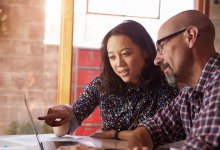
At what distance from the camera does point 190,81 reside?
108 centimetres

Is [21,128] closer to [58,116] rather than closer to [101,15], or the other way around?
[101,15]

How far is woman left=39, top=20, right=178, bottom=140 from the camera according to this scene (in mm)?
1576

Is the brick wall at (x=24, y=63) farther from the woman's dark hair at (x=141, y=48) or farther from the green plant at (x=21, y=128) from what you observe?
the woman's dark hair at (x=141, y=48)

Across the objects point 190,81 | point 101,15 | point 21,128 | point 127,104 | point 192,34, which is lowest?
point 21,128

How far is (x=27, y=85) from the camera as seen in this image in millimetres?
2922

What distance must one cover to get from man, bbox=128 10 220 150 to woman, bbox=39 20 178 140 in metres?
0.34

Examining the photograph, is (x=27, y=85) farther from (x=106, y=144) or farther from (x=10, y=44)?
(x=106, y=144)

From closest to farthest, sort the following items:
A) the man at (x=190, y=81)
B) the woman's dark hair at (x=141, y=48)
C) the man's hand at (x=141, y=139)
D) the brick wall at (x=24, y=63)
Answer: the man at (x=190, y=81)
the man's hand at (x=141, y=139)
the woman's dark hair at (x=141, y=48)
the brick wall at (x=24, y=63)

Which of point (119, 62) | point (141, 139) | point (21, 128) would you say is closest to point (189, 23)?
point (141, 139)

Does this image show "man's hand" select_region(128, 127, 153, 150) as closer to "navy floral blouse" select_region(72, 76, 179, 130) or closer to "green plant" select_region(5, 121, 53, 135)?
"navy floral blouse" select_region(72, 76, 179, 130)

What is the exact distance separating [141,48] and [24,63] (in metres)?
1.56

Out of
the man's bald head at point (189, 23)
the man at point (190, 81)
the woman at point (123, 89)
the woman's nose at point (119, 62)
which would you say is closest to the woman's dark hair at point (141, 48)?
the woman at point (123, 89)

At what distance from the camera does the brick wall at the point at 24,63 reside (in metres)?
2.86

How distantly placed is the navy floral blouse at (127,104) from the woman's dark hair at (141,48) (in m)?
0.04
